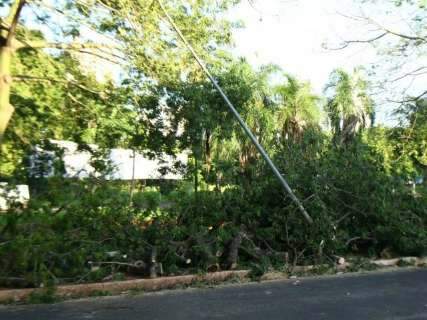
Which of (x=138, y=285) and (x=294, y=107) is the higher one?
(x=294, y=107)

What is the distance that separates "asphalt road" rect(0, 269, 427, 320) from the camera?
7.08 m

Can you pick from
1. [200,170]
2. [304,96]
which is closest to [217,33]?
[200,170]

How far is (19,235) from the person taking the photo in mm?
8680

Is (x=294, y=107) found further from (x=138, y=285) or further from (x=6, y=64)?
(x=138, y=285)

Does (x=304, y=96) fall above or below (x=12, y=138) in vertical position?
above

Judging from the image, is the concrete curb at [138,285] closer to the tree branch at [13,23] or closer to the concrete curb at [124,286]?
the concrete curb at [124,286]

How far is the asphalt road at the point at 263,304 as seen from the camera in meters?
7.08

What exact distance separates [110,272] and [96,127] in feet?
15.1

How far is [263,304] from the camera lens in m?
7.77

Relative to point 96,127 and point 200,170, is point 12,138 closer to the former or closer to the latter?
point 96,127

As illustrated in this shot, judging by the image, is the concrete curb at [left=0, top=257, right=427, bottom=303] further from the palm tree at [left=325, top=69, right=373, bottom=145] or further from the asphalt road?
the palm tree at [left=325, top=69, right=373, bottom=145]

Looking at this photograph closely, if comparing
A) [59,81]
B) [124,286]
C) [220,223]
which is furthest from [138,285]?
[59,81]

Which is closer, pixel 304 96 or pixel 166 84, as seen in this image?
pixel 166 84

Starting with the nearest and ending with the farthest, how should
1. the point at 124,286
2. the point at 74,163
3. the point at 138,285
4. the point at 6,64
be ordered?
the point at 124,286 → the point at 138,285 → the point at 74,163 → the point at 6,64
